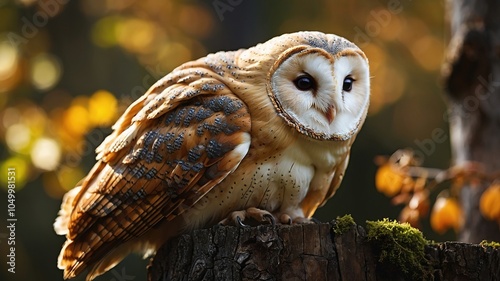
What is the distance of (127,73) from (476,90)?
4.23 metres

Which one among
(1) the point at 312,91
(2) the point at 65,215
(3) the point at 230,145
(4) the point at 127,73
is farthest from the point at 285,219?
(4) the point at 127,73

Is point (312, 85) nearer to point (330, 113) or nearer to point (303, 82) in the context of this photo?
point (303, 82)

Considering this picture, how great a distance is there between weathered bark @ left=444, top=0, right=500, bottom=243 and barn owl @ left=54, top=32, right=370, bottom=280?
56.4 inches

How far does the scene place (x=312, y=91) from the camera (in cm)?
314

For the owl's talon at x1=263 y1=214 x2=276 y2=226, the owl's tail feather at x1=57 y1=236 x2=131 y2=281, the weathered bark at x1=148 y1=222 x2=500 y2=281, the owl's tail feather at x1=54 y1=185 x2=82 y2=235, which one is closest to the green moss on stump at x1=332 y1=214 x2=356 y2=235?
the weathered bark at x1=148 y1=222 x2=500 y2=281

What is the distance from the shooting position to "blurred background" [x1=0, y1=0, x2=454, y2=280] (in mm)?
5566

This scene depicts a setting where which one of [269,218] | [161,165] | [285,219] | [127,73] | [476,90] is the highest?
[161,165]

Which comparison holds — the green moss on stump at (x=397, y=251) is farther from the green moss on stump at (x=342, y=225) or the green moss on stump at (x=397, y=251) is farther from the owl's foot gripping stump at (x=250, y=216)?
the owl's foot gripping stump at (x=250, y=216)

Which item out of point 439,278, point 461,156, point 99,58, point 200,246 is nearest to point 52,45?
point 99,58

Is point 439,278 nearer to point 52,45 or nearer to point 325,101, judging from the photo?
point 325,101

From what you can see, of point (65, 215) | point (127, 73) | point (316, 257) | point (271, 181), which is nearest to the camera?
point (316, 257)

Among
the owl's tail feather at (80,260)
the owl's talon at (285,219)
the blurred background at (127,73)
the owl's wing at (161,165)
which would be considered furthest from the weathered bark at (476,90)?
the owl's tail feather at (80,260)

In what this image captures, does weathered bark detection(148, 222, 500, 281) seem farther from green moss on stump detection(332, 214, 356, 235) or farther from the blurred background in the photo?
the blurred background

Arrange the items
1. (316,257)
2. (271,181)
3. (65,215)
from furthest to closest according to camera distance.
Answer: (65,215), (271,181), (316,257)
